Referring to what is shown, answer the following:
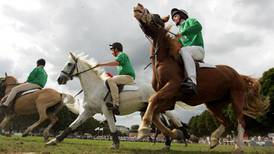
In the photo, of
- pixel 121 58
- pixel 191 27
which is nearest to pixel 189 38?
pixel 191 27

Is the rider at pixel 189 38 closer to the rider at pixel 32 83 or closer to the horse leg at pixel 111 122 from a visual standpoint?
the horse leg at pixel 111 122

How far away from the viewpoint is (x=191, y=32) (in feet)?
35.6

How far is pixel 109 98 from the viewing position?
48.3 ft

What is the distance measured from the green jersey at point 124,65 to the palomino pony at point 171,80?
440 centimetres

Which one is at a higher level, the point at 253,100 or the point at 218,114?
the point at 253,100

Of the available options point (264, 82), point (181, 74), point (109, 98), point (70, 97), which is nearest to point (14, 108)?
point (70, 97)

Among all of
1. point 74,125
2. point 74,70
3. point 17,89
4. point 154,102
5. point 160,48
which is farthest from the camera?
point 17,89

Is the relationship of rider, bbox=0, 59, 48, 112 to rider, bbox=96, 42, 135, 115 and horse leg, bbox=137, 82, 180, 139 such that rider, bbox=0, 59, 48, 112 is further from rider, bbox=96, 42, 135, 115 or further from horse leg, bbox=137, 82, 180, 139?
horse leg, bbox=137, 82, 180, 139

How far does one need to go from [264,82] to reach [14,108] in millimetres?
51723

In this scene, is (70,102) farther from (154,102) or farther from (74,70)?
(154,102)

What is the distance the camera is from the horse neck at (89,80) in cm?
1491

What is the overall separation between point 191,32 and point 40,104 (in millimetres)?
11311

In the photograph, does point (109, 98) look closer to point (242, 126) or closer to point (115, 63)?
point (115, 63)

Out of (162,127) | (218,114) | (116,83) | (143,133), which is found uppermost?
(116,83)
